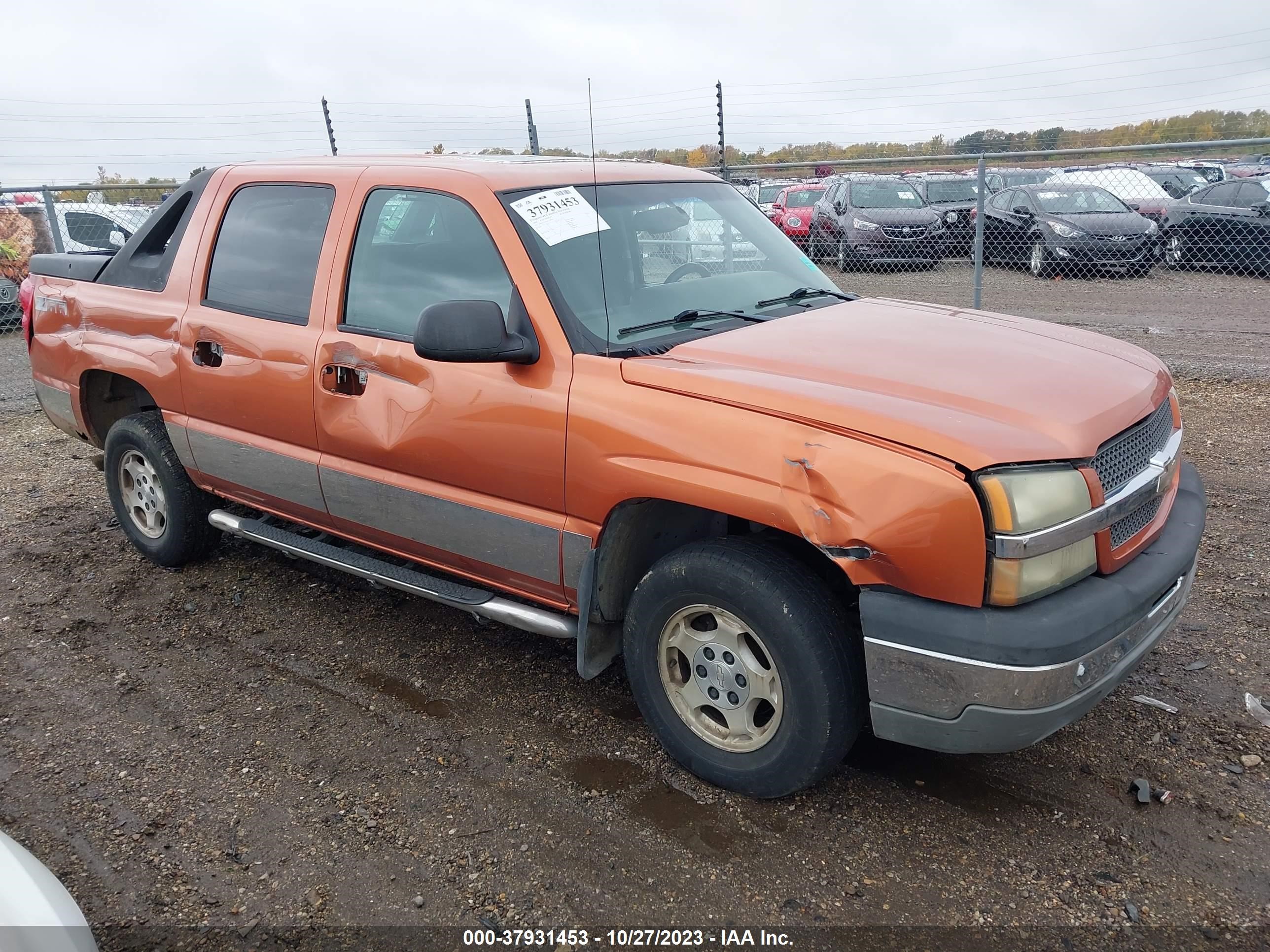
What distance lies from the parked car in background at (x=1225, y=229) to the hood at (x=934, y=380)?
11969mm

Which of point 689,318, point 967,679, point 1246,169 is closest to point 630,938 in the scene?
point 967,679

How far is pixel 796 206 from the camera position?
16703 mm

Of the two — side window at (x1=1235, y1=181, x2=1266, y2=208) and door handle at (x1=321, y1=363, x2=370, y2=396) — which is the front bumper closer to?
door handle at (x1=321, y1=363, x2=370, y2=396)

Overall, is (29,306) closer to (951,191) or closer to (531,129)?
(531,129)

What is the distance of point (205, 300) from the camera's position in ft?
13.4

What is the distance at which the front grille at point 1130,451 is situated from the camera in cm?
262

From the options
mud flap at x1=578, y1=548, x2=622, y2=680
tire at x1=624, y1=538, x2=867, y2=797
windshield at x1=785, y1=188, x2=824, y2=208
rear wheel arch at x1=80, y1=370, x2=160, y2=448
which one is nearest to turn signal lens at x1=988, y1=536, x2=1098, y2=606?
tire at x1=624, y1=538, x2=867, y2=797

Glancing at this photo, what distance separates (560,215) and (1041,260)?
12148 millimetres

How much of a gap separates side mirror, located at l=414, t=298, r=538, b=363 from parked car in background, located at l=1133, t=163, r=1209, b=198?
1684cm

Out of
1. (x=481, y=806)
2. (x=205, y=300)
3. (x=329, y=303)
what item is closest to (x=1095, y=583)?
(x=481, y=806)

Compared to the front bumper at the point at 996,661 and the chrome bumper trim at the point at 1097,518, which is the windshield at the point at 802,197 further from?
the front bumper at the point at 996,661

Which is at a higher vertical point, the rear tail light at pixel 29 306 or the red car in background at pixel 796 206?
the red car in background at pixel 796 206

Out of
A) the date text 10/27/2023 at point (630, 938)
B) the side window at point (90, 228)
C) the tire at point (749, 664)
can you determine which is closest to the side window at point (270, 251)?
the tire at point (749, 664)

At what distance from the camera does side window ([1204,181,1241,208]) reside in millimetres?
13773
